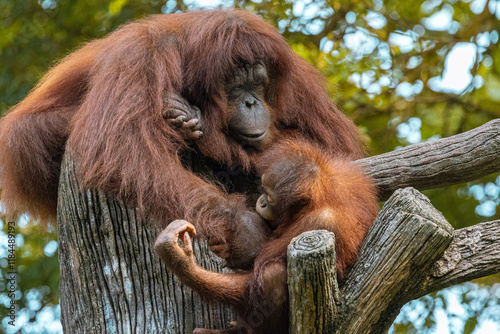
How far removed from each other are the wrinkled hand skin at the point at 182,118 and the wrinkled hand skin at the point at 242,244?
21.0 inches

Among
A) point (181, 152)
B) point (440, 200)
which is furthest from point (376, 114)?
point (181, 152)

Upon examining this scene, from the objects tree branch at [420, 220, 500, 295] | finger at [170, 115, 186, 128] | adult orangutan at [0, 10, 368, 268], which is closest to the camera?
tree branch at [420, 220, 500, 295]

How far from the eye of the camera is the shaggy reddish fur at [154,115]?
2.95 meters

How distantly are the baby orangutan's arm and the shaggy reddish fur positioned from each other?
1.28 feet

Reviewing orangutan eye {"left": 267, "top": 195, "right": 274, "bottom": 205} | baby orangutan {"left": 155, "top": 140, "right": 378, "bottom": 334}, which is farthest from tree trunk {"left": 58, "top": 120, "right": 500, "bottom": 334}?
orangutan eye {"left": 267, "top": 195, "right": 274, "bottom": 205}

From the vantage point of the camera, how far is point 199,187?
9.77 ft

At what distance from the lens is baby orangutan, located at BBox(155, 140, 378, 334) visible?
245 cm

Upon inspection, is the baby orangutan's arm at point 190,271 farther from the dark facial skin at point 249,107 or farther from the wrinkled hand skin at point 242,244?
the dark facial skin at point 249,107

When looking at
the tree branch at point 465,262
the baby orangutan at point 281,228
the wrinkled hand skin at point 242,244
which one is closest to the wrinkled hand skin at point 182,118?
the baby orangutan at point 281,228

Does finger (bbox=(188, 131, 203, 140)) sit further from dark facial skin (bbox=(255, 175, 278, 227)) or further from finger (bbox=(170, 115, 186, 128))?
dark facial skin (bbox=(255, 175, 278, 227))

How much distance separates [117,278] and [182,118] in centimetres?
81

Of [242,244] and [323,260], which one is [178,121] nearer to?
[242,244]

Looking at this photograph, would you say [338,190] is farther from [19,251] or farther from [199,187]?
[19,251]

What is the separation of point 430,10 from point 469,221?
2156mm
